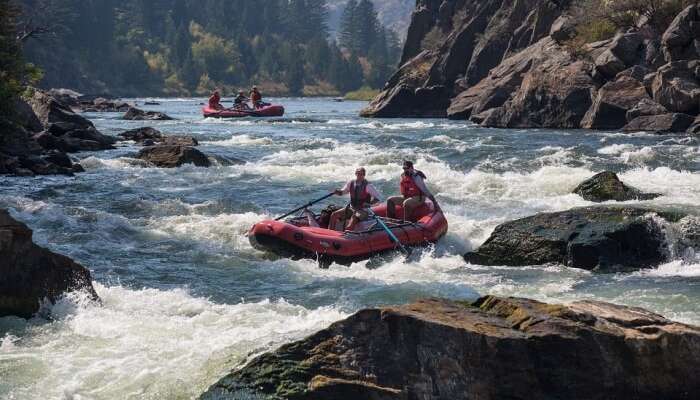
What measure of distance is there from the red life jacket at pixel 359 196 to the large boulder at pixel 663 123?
16543 millimetres

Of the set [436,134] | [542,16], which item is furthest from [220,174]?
[542,16]

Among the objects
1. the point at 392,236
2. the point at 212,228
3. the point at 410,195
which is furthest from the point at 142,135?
the point at 392,236

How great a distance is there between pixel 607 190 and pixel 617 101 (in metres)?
14.9

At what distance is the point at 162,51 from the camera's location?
118 meters

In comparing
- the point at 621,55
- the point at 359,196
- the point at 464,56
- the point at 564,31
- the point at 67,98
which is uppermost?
the point at 564,31

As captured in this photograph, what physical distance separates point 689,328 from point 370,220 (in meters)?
7.34

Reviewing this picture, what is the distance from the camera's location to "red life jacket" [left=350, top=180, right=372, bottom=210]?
13.3 metres

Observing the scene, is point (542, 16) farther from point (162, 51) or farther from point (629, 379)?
point (162, 51)

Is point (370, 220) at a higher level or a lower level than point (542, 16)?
lower

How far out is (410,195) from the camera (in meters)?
14.1

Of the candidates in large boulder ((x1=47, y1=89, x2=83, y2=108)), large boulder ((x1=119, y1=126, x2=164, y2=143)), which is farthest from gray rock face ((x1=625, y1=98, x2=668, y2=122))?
large boulder ((x1=47, y1=89, x2=83, y2=108))

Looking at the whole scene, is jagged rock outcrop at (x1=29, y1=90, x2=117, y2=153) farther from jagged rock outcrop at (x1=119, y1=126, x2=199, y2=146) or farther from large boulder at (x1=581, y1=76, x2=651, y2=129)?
large boulder at (x1=581, y1=76, x2=651, y2=129)

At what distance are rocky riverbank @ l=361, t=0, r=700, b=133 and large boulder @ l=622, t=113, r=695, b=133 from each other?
31mm

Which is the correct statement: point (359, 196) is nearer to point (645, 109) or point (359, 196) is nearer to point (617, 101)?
point (645, 109)
